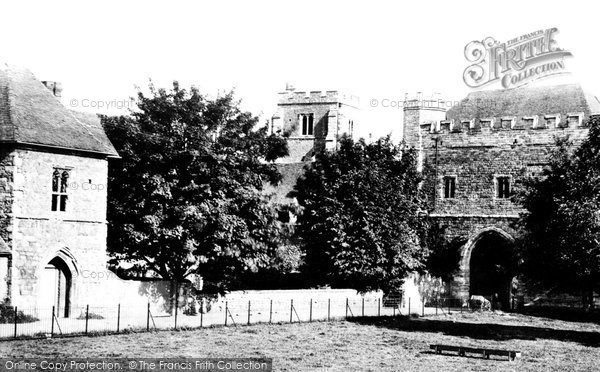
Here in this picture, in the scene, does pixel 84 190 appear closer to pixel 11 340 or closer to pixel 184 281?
pixel 184 281

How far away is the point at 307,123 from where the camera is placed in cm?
9438

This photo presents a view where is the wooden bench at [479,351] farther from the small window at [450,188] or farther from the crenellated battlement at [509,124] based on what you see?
the small window at [450,188]

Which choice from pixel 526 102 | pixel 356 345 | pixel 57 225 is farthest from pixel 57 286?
pixel 526 102

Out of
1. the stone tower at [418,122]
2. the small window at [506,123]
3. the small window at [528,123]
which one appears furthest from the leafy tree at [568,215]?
the stone tower at [418,122]

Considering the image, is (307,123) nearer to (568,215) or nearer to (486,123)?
(486,123)

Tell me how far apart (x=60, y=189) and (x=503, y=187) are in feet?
81.5

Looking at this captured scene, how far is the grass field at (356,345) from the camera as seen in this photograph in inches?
917

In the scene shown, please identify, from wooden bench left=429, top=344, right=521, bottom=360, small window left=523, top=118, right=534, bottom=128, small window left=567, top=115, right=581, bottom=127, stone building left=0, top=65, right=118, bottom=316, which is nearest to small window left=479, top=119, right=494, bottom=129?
small window left=523, top=118, right=534, bottom=128

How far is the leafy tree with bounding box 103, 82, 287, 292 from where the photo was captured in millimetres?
34344

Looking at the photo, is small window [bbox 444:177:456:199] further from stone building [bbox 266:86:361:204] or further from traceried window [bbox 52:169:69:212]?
stone building [bbox 266:86:361:204]

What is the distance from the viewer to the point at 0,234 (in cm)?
3073

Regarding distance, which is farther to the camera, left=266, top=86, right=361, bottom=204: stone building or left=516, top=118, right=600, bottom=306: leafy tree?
left=266, top=86, right=361, bottom=204: stone building

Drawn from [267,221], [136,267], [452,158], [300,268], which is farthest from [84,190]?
[452,158]

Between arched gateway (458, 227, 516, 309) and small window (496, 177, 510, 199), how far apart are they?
1.89 m
